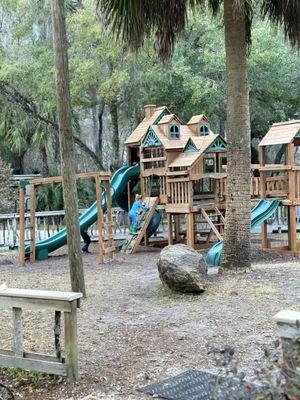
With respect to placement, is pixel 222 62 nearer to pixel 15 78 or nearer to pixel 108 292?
pixel 15 78

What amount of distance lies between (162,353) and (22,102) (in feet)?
55.1

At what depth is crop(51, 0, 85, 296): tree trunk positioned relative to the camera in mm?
6559

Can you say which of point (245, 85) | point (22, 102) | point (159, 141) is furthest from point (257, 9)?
point (22, 102)

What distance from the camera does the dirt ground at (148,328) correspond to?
14.3 feet

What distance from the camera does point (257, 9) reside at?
10664 mm

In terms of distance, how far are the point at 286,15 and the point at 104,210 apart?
7.56 metres

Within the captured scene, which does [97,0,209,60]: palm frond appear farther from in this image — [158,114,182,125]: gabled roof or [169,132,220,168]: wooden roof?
[158,114,182,125]: gabled roof

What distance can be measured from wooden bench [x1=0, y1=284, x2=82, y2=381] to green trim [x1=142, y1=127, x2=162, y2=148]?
966cm

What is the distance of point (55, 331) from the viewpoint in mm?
4297

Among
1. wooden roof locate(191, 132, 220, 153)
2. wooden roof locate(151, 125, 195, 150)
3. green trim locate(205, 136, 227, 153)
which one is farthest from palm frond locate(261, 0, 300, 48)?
wooden roof locate(151, 125, 195, 150)

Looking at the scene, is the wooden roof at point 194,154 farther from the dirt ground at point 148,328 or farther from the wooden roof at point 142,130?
the dirt ground at point 148,328

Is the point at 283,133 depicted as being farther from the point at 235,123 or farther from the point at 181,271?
the point at 181,271

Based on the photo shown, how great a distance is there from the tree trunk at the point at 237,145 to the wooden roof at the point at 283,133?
4.07 metres

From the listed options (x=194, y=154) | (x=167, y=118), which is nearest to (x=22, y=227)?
(x=194, y=154)
